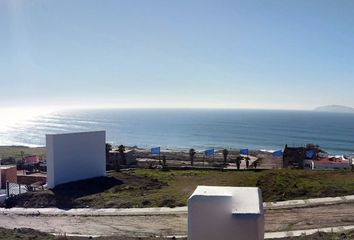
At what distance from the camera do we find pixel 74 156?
27062 mm

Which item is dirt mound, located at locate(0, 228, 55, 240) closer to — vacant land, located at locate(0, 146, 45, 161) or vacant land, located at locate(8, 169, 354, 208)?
vacant land, located at locate(8, 169, 354, 208)

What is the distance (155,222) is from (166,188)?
7.18 m

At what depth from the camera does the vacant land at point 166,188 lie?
21.3m

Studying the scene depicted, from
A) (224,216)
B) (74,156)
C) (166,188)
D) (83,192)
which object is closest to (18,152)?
(74,156)

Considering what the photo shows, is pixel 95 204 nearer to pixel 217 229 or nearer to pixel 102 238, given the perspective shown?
pixel 102 238

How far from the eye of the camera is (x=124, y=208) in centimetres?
2080

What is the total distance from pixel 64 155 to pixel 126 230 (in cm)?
1085

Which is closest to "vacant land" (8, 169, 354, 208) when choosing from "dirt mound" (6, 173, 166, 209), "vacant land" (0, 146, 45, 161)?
"dirt mound" (6, 173, 166, 209)

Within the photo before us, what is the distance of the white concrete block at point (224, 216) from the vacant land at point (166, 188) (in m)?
10.3

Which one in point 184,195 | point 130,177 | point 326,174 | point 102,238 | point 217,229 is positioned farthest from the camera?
point 130,177

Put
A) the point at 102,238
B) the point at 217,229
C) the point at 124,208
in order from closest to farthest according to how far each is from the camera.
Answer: the point at 217,229
the point at 102,238
the point at 124,208

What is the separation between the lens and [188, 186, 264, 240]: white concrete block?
9.99 m

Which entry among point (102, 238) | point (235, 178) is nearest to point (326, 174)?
point (235, 178)

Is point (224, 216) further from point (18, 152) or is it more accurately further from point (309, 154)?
point (18, 152)
